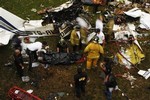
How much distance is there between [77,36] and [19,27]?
3.26m

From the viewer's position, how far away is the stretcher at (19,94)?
1203 cm

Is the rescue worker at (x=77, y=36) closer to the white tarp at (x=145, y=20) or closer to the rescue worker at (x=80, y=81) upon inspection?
the rescue worker at (x=80, y=81)

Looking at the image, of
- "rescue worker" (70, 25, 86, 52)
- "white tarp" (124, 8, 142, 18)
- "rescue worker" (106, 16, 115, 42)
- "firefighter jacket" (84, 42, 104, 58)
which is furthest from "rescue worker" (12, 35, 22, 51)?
"white tarp" (124, 8, 142, 18)

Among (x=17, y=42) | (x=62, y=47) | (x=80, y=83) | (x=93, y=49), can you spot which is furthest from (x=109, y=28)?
(x=17, y=42)

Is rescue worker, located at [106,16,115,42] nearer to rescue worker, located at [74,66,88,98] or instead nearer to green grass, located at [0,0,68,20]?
rescue worker, located at [74,66,88,98]

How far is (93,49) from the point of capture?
12750 millimetres

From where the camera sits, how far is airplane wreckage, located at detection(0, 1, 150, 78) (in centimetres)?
1445

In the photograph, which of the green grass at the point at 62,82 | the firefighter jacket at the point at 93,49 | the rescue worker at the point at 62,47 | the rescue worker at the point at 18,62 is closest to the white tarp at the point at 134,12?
the green grass at the point at 62,82

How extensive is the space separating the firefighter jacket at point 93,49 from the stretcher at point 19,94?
275 cm

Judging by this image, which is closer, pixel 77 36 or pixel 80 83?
pixel 80 83

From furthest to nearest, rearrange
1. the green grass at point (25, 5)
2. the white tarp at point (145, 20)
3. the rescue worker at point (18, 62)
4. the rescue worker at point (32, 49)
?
the green grass at point (25, 5)
the white tarp at point (145, 20)
the rescue worker at point (32, 49)
the rescue worker at point (18, 62)

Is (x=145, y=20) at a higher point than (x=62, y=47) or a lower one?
lower

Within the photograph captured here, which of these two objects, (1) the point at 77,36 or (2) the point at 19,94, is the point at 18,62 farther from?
(1) the point at 77,36

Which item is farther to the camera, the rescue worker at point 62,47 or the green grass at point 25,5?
the green grass at point 25,5
